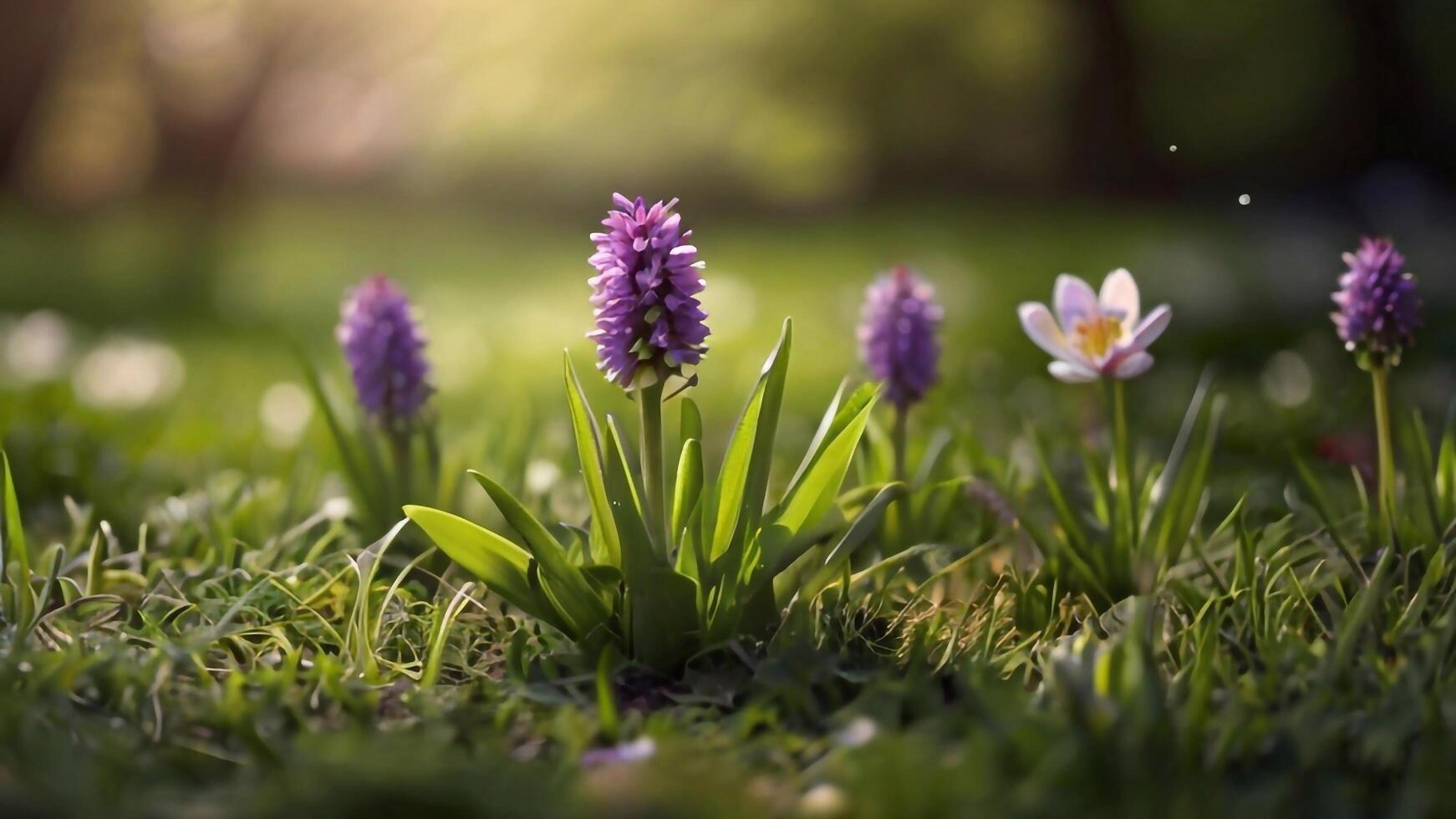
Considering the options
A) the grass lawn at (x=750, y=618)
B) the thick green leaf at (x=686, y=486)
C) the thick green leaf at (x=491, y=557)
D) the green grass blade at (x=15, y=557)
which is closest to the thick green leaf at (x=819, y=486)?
the grass lawn at (x=750, y=618)

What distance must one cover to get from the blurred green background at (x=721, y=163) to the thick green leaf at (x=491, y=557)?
10.2 ft

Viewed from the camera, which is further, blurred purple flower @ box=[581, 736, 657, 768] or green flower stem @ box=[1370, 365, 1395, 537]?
green flower stem @ box=[1370, 365, 1395, 537]

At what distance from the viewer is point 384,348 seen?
115 inches

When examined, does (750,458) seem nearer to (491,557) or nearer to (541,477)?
(491,557)

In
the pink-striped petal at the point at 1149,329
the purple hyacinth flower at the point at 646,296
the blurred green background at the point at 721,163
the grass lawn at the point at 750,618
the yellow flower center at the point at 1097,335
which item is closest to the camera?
the grass lawn at the point at 750,618

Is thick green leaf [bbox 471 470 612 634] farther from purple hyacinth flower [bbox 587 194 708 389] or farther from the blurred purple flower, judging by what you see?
the blurred purple flower

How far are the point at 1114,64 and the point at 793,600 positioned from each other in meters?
7.70

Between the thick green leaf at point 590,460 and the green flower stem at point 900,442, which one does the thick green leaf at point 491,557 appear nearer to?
the thick green leaf at point 590,460

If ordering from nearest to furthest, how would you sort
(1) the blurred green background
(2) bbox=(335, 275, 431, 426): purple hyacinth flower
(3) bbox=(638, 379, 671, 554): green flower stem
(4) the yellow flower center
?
(3) bbox=(638, 379, 671, 554): green flower stem, (4) the yellow flower center, (2) bbox=(335, 275, 431, 426): purple hyacinth flower, (1) the blurred green background

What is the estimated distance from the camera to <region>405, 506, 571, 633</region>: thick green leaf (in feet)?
7.34

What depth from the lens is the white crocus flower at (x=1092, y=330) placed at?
8.57ft

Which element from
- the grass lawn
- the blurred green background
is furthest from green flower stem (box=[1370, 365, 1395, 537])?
the blurred green background

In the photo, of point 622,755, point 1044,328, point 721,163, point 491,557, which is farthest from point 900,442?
point 721,163

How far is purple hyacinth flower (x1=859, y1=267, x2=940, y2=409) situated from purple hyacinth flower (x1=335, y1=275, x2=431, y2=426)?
1.00 m
